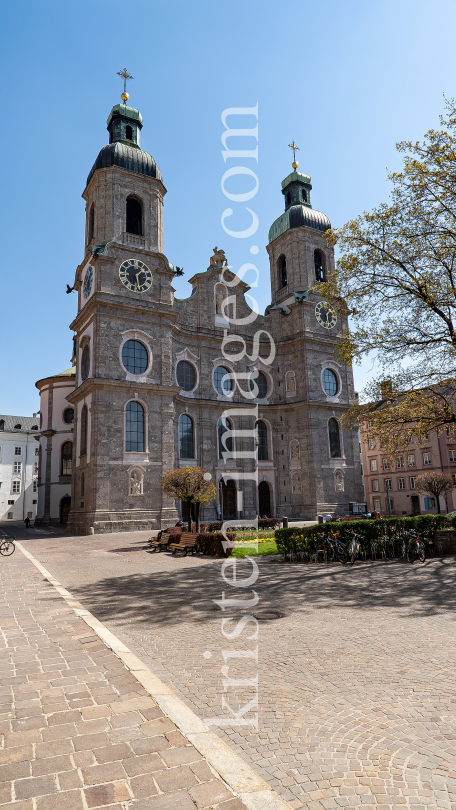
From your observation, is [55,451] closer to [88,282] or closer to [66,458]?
[66,458]

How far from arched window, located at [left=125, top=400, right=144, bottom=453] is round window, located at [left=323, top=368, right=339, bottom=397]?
18.9m

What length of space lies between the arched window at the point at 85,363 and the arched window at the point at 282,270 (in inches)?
878

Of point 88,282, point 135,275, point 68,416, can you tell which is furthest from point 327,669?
point 68,416

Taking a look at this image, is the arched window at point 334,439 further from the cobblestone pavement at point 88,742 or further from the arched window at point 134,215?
the cobblestone pavement at point 88,742

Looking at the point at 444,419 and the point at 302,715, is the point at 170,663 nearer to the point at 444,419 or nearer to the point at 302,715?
the point at 302,715

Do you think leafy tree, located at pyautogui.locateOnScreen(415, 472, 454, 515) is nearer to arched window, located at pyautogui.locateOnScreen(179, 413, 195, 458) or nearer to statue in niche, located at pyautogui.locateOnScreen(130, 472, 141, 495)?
arched window, located at pyautogui.locateOnScreen(179, 413, 195, 458)

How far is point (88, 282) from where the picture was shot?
36.1 m

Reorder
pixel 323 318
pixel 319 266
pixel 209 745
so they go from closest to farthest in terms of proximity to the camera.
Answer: pixel 209 745 → pixel 323 318 → pixel 319 266

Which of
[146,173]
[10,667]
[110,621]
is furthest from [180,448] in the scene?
[10,667]

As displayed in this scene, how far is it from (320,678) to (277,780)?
208cm

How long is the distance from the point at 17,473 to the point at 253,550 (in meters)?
61.9

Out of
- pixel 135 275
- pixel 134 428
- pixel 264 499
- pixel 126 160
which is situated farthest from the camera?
pixel 264 499

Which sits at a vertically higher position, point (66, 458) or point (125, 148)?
point (125, 148)

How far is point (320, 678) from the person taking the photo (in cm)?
529
